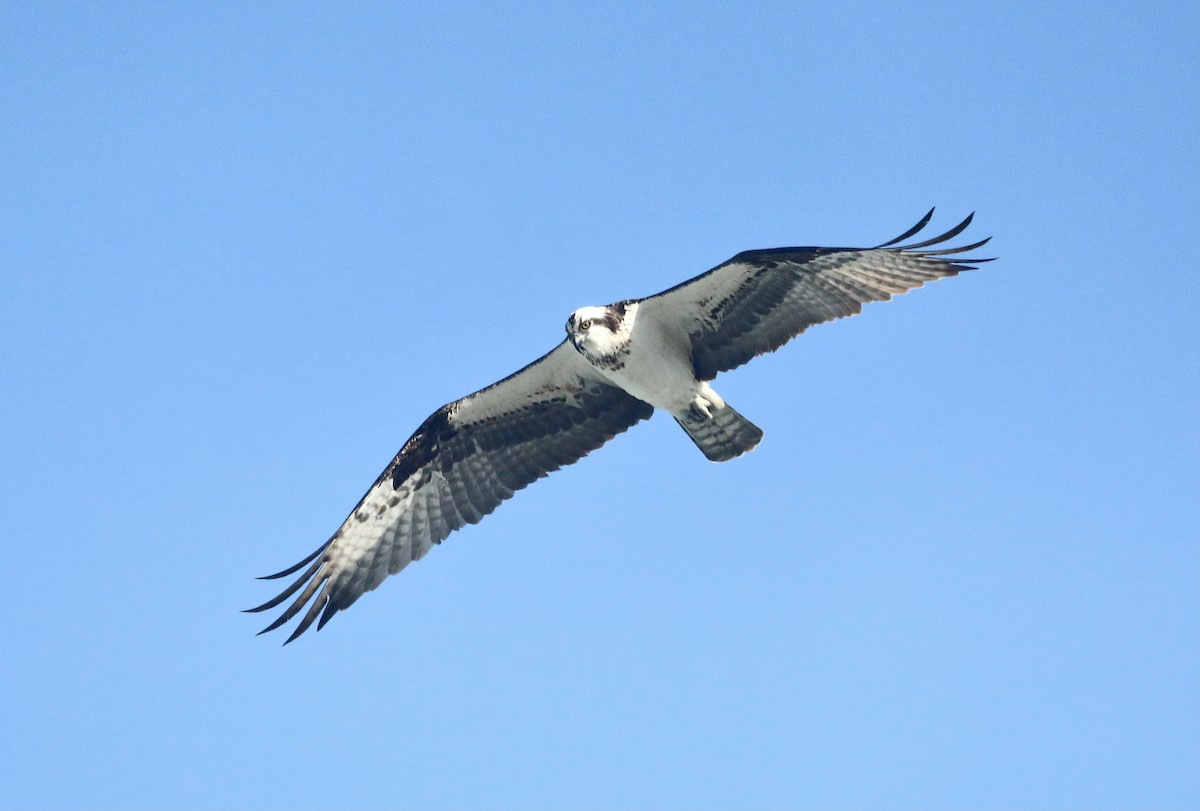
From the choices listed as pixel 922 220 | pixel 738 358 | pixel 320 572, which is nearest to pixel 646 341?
pixel 738 358

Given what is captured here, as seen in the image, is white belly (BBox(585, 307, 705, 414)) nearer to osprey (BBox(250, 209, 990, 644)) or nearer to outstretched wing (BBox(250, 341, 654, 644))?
osprey (BBox(250, 209, 990, 644))

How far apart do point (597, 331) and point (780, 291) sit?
62.4 inches

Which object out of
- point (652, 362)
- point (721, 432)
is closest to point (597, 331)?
point (652, 362)

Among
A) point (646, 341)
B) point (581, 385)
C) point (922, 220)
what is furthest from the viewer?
point (581, 385)

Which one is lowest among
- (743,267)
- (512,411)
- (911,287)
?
(911,287)

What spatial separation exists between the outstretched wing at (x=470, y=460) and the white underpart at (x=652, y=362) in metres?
0.56

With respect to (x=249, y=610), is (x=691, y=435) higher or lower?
lower

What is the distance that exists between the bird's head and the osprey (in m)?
0.01

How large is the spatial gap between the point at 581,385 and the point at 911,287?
10.1 feet

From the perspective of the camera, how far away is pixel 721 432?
36.2ft

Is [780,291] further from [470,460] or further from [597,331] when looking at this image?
[470,460]

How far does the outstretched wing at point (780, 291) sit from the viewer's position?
10.2 meters

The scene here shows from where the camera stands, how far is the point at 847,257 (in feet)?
33.7

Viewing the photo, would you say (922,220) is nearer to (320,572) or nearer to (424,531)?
(424,531)
